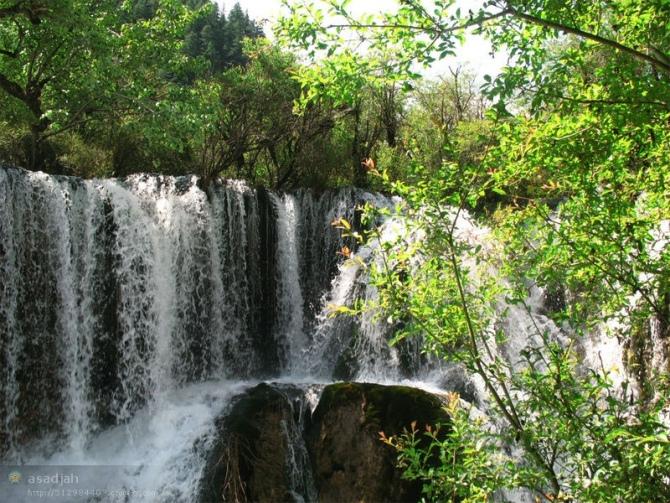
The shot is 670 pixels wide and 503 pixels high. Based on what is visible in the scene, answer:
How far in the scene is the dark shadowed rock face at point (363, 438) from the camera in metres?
7.41

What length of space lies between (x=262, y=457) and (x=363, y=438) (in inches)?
59.2

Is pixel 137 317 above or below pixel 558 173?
below

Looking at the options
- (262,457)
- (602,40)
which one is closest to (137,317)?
(262,457)

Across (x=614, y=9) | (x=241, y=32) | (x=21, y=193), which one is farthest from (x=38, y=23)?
(x=241, y=32)

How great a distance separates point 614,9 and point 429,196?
1.30 metres

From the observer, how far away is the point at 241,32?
3903 centimetres

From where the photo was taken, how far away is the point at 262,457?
8070 millimetres

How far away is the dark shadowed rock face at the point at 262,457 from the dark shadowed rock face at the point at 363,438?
287 mm

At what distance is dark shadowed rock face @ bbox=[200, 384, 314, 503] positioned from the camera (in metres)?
7.78

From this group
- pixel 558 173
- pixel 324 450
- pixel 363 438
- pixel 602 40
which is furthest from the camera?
pixel 324 450

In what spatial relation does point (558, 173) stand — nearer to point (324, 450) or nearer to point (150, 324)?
point (324, 450)

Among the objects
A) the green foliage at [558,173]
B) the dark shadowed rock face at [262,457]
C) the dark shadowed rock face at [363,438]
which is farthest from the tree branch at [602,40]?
the dark shadowed rock face at [262,457]

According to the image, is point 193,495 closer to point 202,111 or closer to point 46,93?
point 202,111

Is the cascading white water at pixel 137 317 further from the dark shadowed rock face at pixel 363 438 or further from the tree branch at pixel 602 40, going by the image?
the tree branch at pixel 602 40
